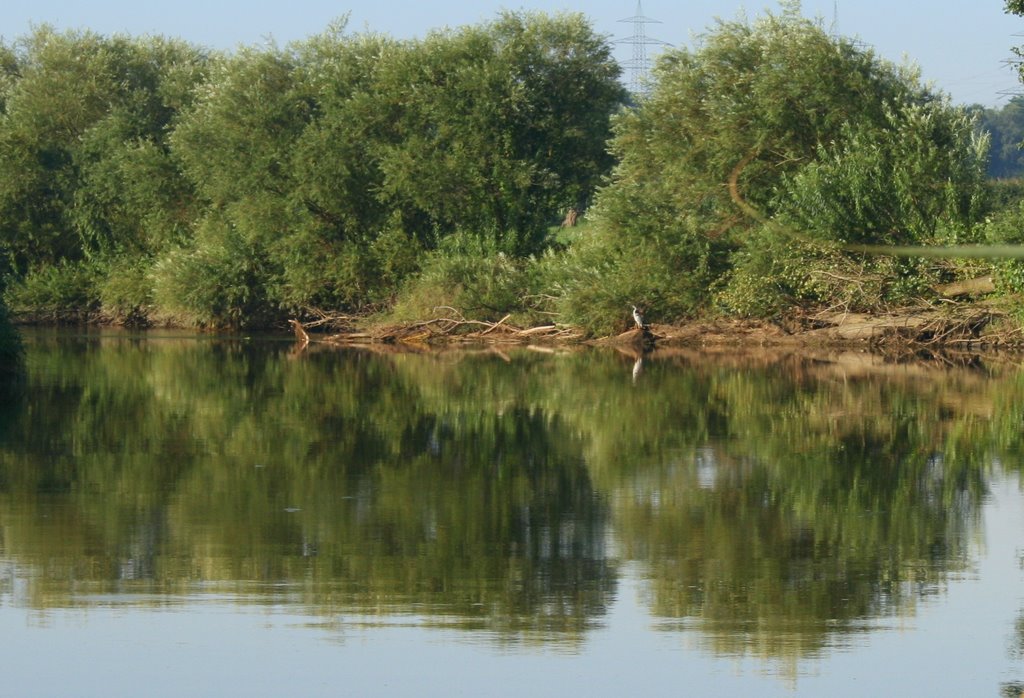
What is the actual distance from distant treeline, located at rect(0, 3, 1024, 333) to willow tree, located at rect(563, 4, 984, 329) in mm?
66

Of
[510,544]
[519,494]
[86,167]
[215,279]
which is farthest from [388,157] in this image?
[510,544]

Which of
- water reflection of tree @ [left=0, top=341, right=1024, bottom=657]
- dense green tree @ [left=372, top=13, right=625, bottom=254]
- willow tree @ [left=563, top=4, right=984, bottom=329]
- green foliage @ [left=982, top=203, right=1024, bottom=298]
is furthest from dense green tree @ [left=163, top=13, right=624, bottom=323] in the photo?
water reflection of tree @ [left=0, top=341, right=1024, bottom=657]

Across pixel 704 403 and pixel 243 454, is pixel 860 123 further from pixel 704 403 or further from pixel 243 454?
pixel 243 454

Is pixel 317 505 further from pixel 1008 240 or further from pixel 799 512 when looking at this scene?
pixel 1008 240

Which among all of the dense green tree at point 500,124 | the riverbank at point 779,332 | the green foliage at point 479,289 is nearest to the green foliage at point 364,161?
the dense green tree at point 500,124

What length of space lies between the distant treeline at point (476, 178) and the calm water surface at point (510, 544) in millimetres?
11339

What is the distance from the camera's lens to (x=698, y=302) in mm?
36406

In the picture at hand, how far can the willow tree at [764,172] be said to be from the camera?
33750mm

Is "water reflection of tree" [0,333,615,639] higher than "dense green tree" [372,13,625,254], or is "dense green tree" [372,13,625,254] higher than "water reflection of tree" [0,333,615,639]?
"dense green tree" [372,13,625,254]

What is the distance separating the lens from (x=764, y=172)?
36938mm

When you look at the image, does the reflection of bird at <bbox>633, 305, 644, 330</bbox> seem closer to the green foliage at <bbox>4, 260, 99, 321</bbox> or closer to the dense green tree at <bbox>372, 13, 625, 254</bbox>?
the dense green tree at <bbox>372, 13, 625, 254</bbox>

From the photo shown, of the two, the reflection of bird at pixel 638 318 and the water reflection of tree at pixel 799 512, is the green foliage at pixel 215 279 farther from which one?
the water reflection of tree at pixel 799 512

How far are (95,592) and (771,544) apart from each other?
15.6 feet

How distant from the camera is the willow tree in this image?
33.8m
